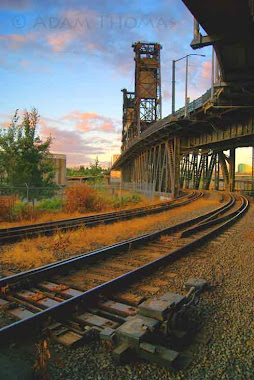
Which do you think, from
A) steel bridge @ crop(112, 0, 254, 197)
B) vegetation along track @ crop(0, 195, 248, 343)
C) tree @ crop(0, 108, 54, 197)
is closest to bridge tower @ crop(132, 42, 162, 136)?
steel bridge @ crop(112, 0, 254, 197)

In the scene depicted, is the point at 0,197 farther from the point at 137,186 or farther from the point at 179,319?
the point at 137,186

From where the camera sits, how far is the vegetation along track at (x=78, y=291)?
13.3 ft

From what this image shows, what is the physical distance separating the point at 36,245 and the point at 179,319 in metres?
6.03

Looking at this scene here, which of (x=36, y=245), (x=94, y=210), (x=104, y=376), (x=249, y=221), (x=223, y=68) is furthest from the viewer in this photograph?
(x=94, y=210)

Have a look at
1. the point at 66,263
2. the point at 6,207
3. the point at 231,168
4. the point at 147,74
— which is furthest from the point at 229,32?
the point at 147,74

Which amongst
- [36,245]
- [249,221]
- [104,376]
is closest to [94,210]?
[249,221]

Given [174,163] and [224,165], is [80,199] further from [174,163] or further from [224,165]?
[224,165]

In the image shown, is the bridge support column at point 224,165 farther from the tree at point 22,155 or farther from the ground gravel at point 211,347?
the ground gravel at point 211,347

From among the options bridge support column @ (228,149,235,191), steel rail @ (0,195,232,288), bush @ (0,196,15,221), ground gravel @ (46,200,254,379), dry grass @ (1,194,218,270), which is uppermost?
bridge support column @ (228,149,235,191)

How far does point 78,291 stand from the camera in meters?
5.24

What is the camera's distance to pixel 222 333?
3955mm

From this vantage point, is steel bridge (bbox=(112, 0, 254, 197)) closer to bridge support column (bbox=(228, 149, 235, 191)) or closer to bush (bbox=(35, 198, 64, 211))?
bridge support column (bbox=(228, 149, 235, 191))

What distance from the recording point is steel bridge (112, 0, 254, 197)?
8.23 meters

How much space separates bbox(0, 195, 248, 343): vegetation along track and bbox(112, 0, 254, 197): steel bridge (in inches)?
236
